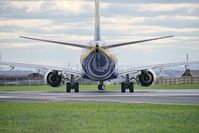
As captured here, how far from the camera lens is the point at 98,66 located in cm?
6475

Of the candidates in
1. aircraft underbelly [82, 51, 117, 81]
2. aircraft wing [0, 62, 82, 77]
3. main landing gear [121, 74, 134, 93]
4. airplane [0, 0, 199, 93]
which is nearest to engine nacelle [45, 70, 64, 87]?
airplane [0, 0, 199, 93]

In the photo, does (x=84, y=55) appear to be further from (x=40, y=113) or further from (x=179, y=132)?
(x=179, y=132)

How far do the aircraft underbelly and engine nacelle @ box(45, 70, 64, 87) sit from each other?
2687 mm

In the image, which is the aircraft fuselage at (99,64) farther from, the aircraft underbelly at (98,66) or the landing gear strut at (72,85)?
the landing gear strut at (72,85)

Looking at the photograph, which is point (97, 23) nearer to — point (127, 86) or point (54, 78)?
point (54, 78)

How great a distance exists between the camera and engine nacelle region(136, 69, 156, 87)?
6675 centimetres

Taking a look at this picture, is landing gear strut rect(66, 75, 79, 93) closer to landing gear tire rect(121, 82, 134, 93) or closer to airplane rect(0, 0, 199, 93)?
airplane rect(0, 0, 199, 93)

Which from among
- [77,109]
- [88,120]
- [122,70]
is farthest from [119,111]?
[122,70]

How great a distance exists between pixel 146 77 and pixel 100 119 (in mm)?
37908

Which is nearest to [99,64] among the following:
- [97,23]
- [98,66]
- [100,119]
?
[98,66]

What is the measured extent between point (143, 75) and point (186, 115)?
3632 cm

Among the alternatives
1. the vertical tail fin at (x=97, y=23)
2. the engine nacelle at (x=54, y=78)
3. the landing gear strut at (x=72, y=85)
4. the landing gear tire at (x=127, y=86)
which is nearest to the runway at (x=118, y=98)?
the landing gear tire at (x=127, y=86)

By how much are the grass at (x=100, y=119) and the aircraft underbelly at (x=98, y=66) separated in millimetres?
25830

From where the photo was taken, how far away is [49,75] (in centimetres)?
6669
